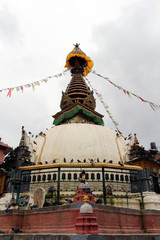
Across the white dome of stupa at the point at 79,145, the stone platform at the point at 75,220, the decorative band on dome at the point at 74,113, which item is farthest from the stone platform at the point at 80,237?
the decorative band on dome at the point at 74,113

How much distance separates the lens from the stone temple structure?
9664mm

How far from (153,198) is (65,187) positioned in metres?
6.22

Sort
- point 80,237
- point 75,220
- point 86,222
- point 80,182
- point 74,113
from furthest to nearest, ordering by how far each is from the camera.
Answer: point 74,113 → point 80,182 → point 75,220 → point 86,222 → point 80,237

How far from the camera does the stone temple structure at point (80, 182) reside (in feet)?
31.7

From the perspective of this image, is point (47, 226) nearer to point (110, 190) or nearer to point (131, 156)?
point (110, 190)

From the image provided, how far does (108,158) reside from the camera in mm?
18875

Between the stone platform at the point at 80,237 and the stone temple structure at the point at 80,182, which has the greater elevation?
the stone temple structure at the point at 80,182

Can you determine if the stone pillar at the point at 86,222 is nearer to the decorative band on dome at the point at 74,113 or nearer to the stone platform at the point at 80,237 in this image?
the stone platform at the point at 80,237

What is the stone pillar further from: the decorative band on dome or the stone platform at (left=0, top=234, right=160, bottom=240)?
the decorative band on dome

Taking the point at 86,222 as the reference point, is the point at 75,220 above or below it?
above

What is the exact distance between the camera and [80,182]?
10.8m

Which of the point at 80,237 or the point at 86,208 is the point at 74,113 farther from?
the point at 80,237

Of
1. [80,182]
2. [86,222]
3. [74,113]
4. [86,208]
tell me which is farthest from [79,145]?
[86,222]

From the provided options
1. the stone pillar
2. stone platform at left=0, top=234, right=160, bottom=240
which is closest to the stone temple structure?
the stone pillar
